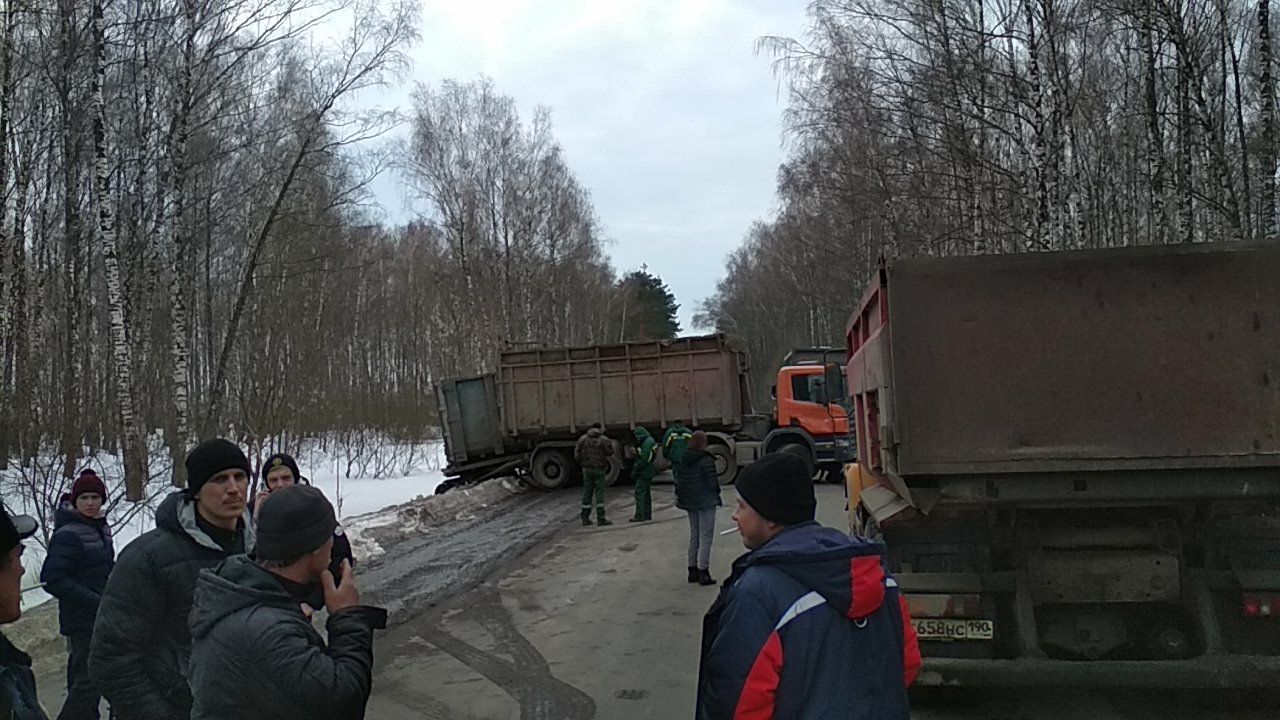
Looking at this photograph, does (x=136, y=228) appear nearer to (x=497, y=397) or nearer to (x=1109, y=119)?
(x=497, y=397)

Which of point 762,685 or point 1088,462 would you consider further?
point 1088,462

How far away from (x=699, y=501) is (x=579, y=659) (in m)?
3.29

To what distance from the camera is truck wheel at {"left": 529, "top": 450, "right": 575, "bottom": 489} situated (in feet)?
70.3

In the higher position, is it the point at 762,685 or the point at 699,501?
the point at 762,685

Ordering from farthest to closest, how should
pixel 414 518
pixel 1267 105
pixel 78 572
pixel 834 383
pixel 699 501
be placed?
pixel 414 518 < pixel 1267 105 < pixel 699 501 < pixel 834 383 < pixel 78 572

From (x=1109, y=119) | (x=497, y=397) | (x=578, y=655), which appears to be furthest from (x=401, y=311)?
(x=578, y=655)

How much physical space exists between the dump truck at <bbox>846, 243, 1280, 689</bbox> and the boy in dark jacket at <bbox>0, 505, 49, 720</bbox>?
382 cm

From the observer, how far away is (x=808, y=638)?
236 centimetres

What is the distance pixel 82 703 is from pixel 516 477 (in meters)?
17.9

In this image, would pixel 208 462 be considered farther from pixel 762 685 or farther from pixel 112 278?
pixel 112 278

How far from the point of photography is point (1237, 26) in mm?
20500

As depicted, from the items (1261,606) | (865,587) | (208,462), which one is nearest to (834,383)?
(1261,606)

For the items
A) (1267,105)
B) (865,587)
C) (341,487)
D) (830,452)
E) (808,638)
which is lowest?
(341,487)

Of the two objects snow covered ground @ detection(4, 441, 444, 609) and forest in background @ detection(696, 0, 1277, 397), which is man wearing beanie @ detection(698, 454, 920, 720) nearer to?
snow covered ground @ detection(4, 441, 444, 609)
